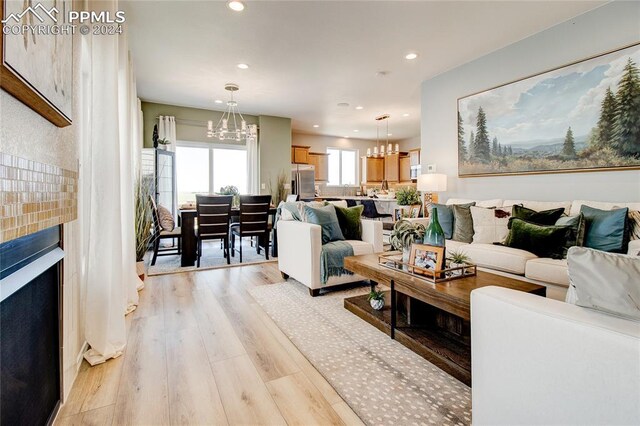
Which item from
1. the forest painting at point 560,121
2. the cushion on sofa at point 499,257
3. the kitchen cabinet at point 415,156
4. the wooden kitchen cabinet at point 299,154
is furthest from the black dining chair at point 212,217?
the kitchen cabinet at point 415,156

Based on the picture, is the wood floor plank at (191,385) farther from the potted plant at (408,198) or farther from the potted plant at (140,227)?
the potted plant at (408,198)

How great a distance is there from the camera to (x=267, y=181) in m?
7.01

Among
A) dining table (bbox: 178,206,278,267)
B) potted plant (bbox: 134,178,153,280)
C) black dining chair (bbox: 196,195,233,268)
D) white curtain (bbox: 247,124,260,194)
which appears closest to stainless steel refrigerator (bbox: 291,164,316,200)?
white curtain (bbox: 247,124,260,194)

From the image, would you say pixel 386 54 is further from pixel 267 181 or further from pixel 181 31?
pixel 267 181

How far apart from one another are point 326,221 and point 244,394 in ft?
6.72

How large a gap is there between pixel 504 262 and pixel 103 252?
3.17 m

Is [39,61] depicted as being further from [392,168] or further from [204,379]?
[392,168]

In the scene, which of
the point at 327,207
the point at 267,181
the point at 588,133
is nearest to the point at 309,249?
the point at 327,207

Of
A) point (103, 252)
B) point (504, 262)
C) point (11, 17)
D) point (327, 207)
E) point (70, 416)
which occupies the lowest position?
point (70, 416)

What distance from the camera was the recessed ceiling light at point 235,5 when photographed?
2.81 m

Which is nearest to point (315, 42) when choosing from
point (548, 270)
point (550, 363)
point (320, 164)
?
point (548, 270)

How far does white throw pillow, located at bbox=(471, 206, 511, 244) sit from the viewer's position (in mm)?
3336

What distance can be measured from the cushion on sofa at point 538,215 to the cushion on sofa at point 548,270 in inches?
19.0

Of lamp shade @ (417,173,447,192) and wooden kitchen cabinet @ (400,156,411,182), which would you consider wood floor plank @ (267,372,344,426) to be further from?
wooden kitchen cabinet @ (400,156,411,182)
